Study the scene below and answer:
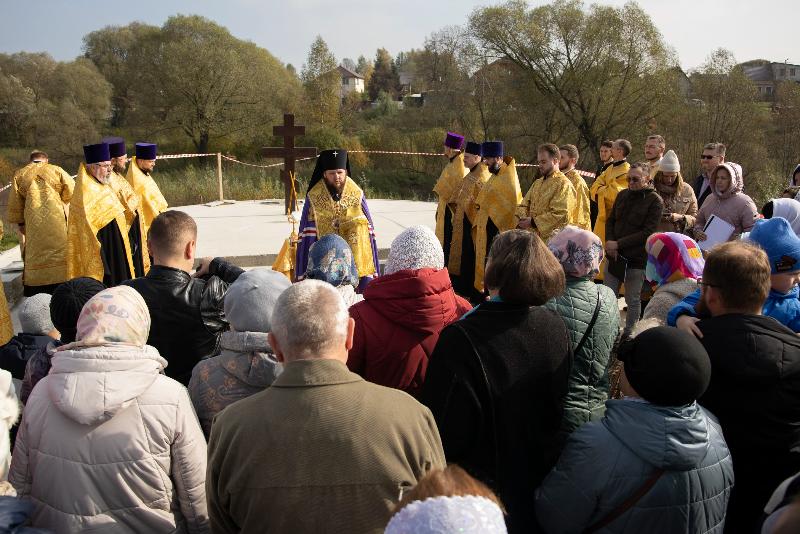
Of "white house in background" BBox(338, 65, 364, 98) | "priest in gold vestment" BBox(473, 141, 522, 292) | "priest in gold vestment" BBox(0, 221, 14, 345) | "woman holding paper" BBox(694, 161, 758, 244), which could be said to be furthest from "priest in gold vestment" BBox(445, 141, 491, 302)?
"white house in background" BBox(338, 65, 364, 98)

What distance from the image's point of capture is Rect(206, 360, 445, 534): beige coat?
1563mm

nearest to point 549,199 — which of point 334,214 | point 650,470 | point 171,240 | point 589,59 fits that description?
point 334,214

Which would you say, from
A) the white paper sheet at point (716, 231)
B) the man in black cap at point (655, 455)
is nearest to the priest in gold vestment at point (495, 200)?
the white paper sheet at point (716, 231)

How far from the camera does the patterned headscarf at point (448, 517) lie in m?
0.96

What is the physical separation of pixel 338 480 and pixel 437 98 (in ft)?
113

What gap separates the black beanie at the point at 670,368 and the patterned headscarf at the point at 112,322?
1567 mm

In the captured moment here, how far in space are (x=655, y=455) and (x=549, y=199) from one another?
4.73 m

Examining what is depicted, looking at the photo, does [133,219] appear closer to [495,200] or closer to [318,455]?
[495,200]

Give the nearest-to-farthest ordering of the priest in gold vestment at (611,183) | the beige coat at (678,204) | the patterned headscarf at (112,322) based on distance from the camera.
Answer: the patterned headscarf at (112,322) → the beige coat at (678,204) → the priest in gold vestment at (611,183)

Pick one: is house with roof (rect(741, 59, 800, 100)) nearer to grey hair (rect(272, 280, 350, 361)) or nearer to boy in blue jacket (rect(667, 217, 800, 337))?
boy in blue jacket (rect(667, 217, 800, 337))

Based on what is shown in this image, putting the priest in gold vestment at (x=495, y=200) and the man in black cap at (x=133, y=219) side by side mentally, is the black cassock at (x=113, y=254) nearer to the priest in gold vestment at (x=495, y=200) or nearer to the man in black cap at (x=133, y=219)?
the man in black cap at (x=133, y=219)

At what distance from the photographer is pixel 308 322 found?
1.71 metres

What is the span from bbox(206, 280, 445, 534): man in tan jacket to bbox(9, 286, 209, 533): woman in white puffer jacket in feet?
1.27

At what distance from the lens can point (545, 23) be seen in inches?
1230
